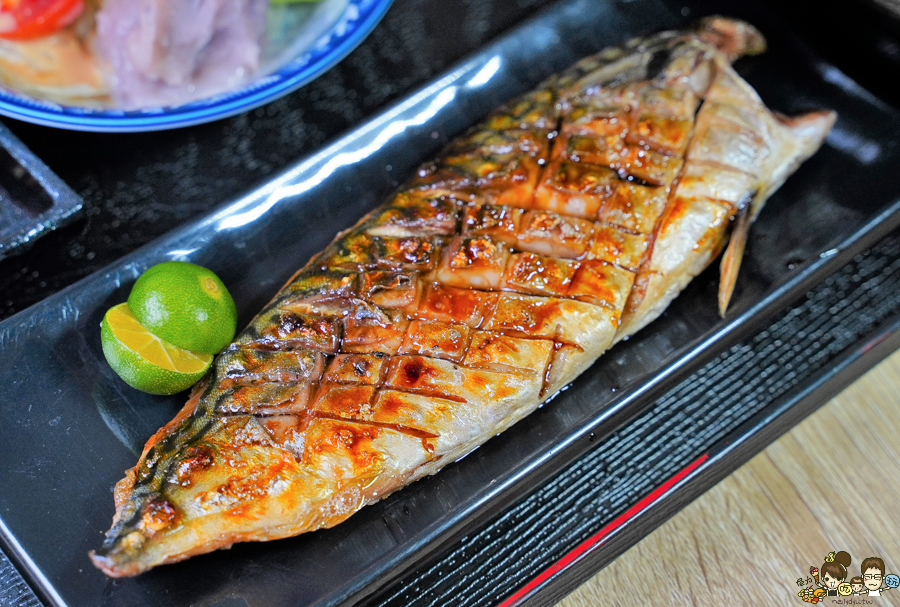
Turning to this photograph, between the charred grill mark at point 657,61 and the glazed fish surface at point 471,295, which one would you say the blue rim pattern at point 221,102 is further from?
the charred grill mark at point 657,61

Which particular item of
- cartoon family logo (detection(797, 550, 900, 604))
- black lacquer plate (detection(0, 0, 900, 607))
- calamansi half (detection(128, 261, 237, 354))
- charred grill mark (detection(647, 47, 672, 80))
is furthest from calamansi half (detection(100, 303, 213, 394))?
cartoon family logo (detection(797, 550, 900, 604))

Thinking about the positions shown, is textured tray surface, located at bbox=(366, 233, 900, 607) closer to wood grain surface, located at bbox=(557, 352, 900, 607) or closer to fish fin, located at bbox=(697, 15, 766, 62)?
wood grain surface, located at bbox=(557, 352, 900, 607)

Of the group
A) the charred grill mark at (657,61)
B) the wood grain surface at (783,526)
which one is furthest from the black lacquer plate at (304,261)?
the charred grill mark at (657,61)

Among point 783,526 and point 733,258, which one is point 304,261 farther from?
point 783,526

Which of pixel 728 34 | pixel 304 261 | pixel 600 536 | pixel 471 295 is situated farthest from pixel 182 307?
pixel 728 34

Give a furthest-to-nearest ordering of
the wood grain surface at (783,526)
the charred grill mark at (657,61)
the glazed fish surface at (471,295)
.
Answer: the charred grill mark at (657,61) < the wood grain surface at (783,526) < the glazed fish surface at (471,295)

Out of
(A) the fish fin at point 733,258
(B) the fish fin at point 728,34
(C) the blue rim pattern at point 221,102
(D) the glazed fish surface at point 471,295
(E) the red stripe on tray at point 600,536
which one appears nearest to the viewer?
(D) the glazed fish surface at point 471,295

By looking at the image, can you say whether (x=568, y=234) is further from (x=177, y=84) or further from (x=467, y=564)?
(x=177, y=84)

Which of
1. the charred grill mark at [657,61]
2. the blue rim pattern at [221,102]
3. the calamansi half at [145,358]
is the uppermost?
the blue rim pattern at [221,102]
